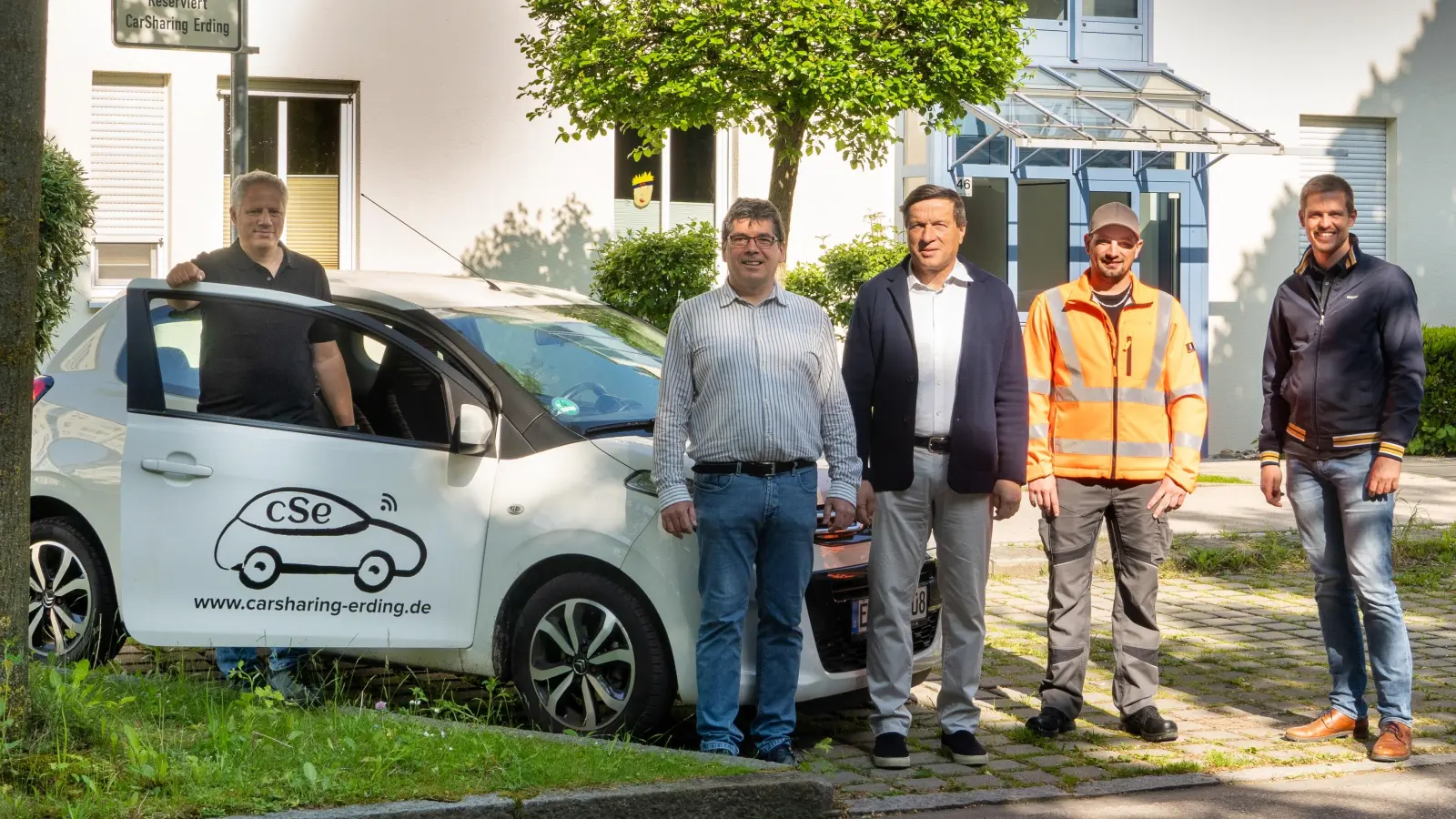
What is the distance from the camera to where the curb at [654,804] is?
14.4ft

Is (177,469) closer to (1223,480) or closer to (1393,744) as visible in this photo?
(1393,744)

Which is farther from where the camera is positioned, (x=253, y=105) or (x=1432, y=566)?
(x=253, y=105)

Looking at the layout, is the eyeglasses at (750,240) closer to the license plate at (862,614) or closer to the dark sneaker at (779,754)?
the license plate at (862,614)

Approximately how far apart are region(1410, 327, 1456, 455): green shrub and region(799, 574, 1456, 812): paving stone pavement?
8.53 m

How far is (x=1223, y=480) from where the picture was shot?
14695 millimetres

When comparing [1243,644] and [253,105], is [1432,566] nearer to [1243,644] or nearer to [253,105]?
[1243,644]

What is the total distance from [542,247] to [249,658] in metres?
9.27

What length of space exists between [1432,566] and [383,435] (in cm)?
729

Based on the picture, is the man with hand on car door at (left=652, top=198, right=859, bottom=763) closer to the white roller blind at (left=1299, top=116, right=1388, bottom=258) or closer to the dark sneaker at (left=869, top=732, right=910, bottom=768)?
the dark sneaker at (left=869, top=732, right=910, bottom=768)

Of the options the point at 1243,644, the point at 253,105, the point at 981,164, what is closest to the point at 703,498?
the point at 1243,644

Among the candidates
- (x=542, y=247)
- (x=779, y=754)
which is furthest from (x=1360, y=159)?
(x=779, y=754)

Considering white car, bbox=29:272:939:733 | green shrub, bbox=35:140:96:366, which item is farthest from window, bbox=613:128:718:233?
white car, bbox=29:272:939:733

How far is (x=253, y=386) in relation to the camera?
6234 mm

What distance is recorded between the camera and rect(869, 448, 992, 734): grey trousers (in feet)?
19.2
